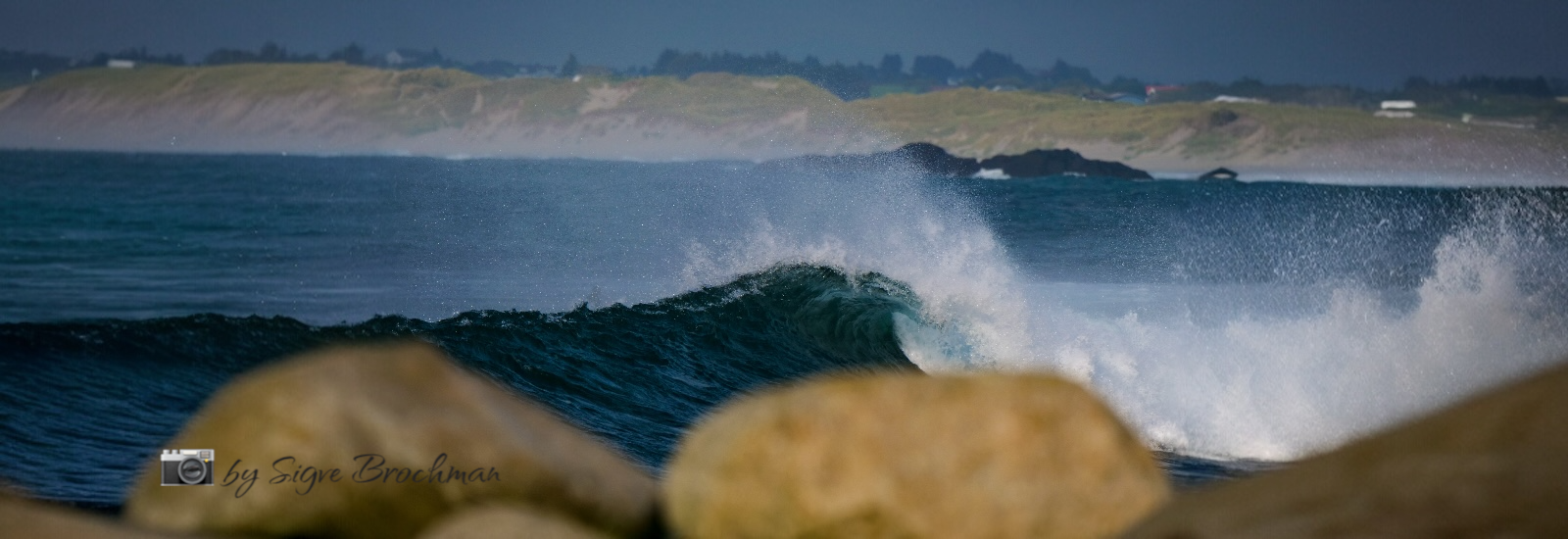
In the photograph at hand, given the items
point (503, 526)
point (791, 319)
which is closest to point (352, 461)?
point (503, 526)

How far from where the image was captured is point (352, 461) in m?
3.75

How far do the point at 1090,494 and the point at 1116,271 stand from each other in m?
33.5

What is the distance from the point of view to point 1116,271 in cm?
3619

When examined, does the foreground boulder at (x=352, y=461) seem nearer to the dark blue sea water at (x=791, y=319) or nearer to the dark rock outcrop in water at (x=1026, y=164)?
the dark blue sea water at (x=791, y=319)

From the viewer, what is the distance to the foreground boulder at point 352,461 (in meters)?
3.78

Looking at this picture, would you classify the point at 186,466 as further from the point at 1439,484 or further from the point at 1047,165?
the point at 1047,165

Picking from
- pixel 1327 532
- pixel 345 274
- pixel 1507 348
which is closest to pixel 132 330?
pixel 1327 532

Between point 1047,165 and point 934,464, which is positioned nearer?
point 934,464

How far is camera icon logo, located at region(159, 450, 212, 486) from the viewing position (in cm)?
389

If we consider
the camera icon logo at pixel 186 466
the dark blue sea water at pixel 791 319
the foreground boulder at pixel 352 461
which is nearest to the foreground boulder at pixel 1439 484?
the foreground boulder at pixel 352 461

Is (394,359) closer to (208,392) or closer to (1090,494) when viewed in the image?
(1090,494)

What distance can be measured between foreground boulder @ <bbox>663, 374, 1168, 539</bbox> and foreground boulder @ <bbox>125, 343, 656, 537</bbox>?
2.06ft

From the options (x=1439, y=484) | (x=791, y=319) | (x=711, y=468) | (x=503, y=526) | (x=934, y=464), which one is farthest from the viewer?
(x=791, y=319)

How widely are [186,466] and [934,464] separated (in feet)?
7.34
